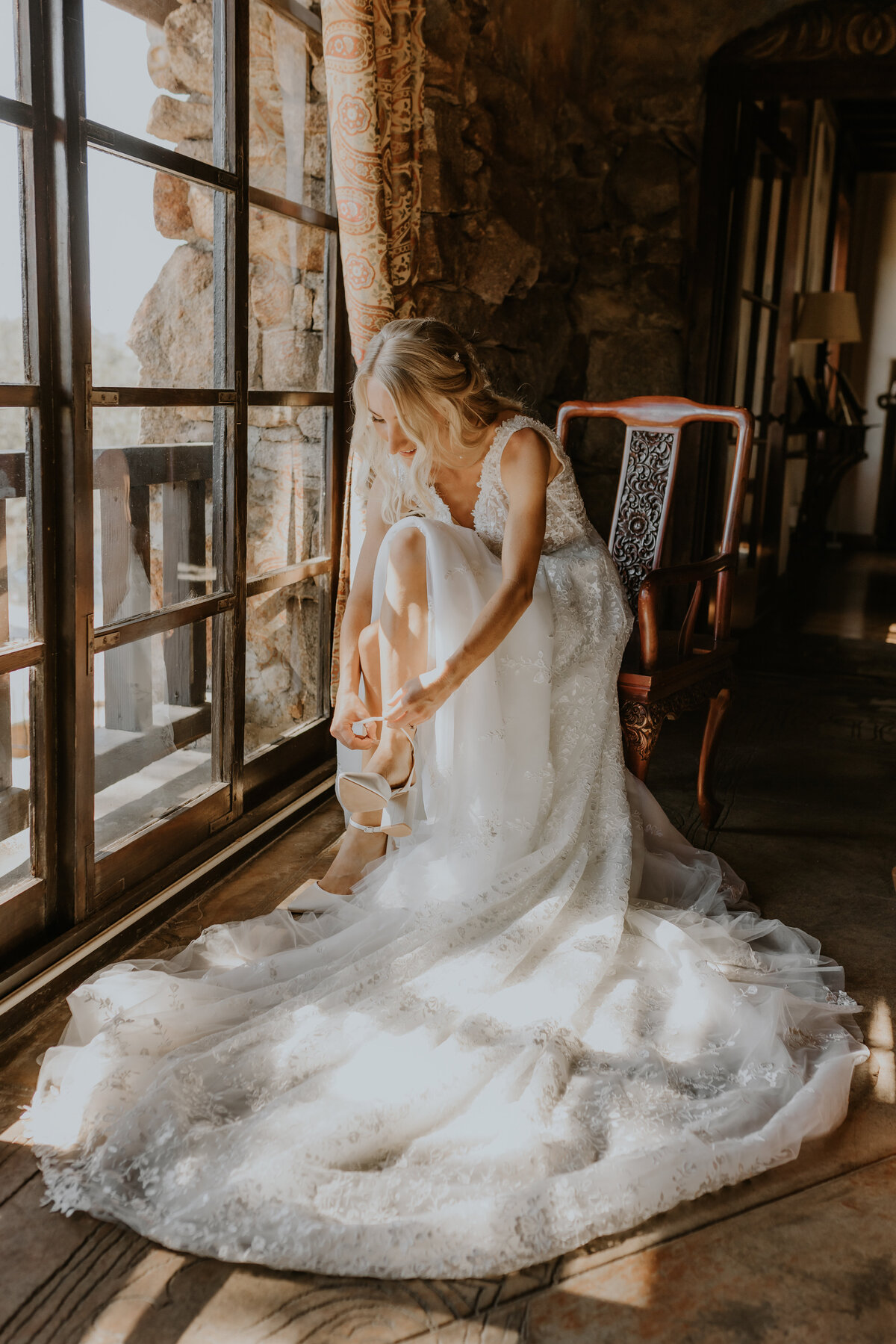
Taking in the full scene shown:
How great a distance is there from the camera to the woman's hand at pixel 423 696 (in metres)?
2.17

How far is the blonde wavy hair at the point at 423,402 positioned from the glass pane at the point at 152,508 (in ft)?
1.23

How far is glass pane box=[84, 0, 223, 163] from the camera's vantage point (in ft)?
6.70

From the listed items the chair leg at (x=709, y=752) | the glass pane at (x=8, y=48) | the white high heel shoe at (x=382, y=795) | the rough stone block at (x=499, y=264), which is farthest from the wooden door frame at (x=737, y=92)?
the glass pane at (x=8, y=48)

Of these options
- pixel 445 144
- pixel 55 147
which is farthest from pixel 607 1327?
pixel 445 144

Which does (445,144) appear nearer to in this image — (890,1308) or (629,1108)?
(629,1108)

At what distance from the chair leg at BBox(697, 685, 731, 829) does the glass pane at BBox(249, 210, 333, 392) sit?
4.42 ft

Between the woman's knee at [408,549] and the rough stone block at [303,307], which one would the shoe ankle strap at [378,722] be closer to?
the woman's knee at [408,549]

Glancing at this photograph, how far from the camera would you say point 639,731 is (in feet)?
8.28

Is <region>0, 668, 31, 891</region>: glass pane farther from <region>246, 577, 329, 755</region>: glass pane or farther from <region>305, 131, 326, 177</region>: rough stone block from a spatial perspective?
<region>305, 131, 326, 177</region>: rough stone block

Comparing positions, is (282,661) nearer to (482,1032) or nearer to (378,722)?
(378,722)

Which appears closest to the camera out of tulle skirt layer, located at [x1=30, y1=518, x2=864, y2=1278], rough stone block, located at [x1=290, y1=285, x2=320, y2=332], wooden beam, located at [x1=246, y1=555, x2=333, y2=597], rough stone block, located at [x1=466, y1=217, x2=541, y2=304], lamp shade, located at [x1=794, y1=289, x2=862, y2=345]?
tulle skirt layer, located at [x1=30, y1=518, x2=864, y2=1278]

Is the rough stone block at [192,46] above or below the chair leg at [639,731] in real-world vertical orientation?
above

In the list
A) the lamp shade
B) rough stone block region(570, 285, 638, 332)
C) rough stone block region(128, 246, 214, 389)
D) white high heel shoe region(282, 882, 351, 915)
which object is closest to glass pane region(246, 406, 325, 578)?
rough stone block region(128, 246, 214, 389)

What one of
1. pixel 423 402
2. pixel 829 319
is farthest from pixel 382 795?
pixel 829 319
